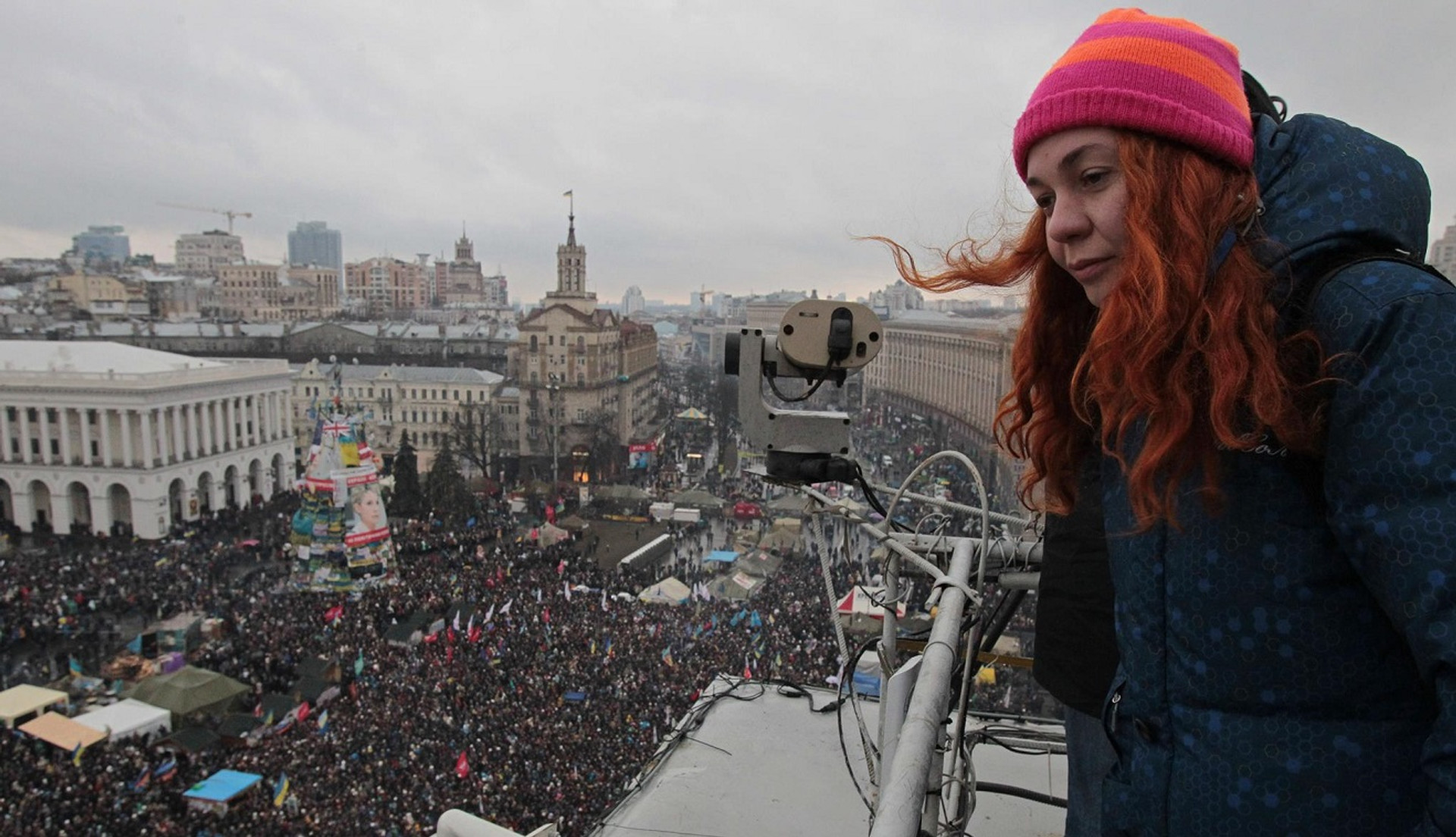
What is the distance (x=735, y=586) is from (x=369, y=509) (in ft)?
31.3

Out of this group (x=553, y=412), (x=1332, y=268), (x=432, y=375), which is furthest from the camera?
(x=432, y=375)

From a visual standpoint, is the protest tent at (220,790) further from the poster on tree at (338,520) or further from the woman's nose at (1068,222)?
the woman's nose at (1068,222)

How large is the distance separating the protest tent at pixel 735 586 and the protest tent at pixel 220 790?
9736 mm

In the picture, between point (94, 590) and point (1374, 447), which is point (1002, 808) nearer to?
point (1374, 447)

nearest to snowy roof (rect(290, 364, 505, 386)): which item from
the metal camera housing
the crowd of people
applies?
the crowd of people

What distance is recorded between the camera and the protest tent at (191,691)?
1304 cm

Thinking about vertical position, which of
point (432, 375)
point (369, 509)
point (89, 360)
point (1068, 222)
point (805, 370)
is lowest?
point (369, 509)

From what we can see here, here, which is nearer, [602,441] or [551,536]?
[551,536]

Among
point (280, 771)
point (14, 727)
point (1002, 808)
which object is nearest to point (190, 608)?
point (14, 727)

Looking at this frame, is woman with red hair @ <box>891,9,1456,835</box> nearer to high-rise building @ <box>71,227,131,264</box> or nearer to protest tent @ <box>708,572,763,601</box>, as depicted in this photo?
protest tent @ <box>708,572,763,601</box>

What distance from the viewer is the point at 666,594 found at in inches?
709

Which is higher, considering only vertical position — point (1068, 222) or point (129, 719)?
point (1068, 222)

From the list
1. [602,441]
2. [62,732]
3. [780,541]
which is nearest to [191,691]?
[62,732]

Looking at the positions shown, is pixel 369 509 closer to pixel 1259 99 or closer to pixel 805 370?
pixel 805 370
